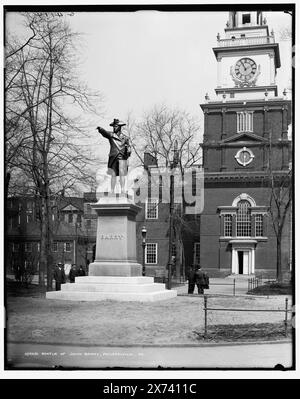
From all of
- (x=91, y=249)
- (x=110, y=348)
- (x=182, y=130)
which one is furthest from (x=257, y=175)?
(x=110, y=348)

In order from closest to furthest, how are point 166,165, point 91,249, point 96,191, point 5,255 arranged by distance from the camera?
point 5,255, point 96,191, point 91,249, point 166,165

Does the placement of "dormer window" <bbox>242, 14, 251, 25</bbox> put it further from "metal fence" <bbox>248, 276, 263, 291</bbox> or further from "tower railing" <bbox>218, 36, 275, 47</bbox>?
"metal fence" <bbox>248, 276, 263, 291</bbox>

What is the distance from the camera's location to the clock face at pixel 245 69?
17983mm

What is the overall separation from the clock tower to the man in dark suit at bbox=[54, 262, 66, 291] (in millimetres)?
4763


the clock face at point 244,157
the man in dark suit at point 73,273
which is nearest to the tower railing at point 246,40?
the clock face at point 244,157

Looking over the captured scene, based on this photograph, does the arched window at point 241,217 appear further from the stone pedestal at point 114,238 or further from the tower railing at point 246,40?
the stone pedestal at point 114,238

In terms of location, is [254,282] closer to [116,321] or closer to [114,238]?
[114,238]

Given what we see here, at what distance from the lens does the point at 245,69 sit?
1934cm

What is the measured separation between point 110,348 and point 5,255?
7.88 ft

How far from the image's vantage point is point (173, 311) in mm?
12344

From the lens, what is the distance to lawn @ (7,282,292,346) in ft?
33.9

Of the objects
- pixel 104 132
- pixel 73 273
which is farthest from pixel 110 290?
pixel 104 132

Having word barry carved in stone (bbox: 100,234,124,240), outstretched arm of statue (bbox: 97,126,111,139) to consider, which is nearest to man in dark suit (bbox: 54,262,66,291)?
word barry carved in stone (bbox: 100,234,124,240)

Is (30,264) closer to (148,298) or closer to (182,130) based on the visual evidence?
(148,298)
